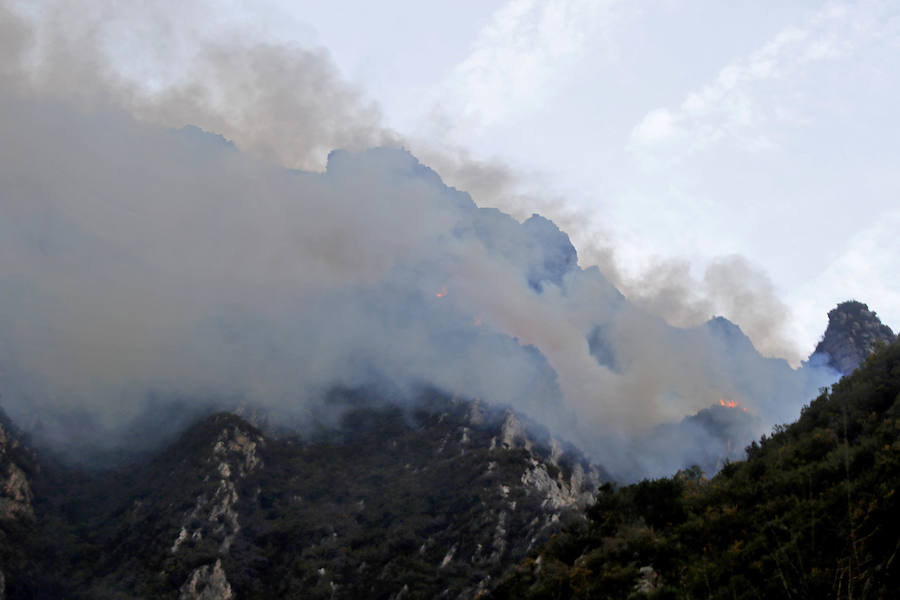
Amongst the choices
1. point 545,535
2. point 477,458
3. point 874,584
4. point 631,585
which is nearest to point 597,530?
point 631,585

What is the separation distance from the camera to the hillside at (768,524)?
21.6m

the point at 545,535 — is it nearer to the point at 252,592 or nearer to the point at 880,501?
the point at 252,592

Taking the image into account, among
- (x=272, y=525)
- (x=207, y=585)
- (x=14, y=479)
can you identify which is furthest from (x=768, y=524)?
(x=14, y=479)

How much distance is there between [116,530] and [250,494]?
35682mm

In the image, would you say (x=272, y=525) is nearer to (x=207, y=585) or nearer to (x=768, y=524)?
(x=207, y=585)

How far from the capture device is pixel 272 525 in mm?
170000

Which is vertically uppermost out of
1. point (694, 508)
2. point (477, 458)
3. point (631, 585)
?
point (477, 458)

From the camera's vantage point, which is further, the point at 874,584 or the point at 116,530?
the point at 116,530

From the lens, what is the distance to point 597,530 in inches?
1544

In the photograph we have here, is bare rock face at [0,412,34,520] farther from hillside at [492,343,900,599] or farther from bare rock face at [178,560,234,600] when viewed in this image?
hillside at [492,343,900,599]

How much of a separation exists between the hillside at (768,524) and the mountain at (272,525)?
288ft

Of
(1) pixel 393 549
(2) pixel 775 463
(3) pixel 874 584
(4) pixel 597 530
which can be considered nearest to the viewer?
(3) pixel 874 584

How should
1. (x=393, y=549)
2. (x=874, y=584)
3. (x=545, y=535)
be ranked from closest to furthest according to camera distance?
(x=874, y=584) → (x=545, y=535) → (x=393, y=549)

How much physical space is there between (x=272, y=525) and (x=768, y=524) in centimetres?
16696
